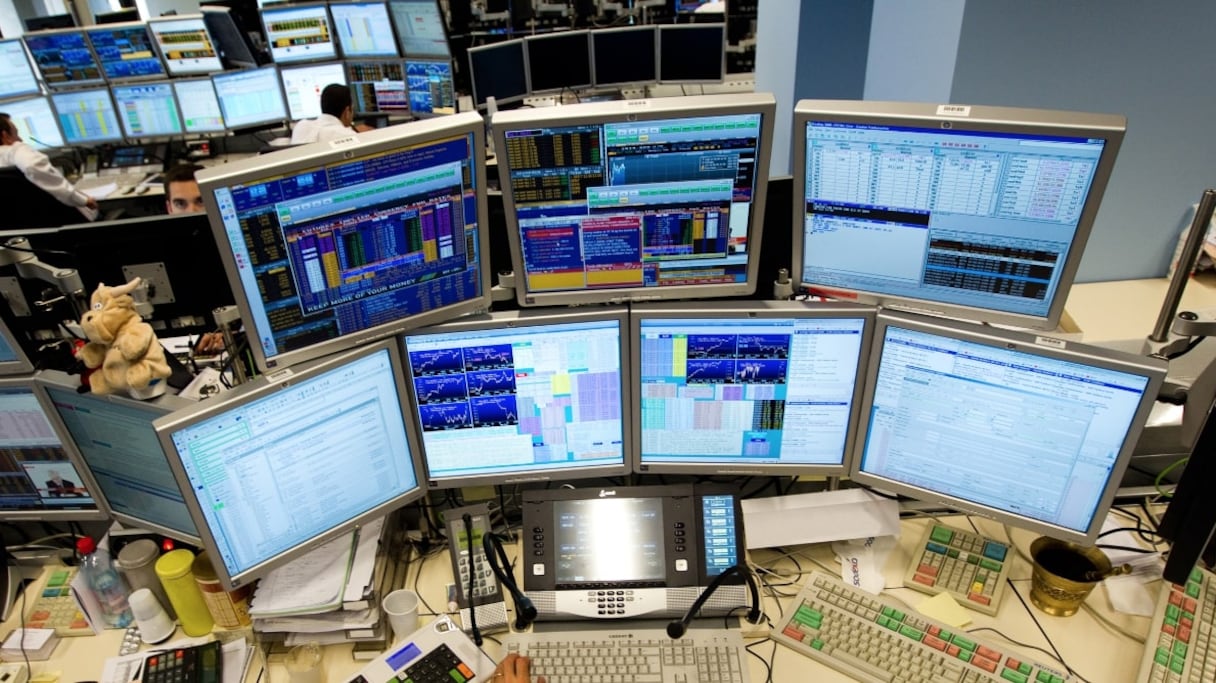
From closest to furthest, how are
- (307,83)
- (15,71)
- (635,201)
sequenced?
(635,201), (15,71), (307,83)

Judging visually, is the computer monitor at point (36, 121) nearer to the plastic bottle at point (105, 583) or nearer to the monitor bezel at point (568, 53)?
the monitor bezel at point (568, 53)

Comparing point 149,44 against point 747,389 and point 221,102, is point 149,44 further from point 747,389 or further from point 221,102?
point 747,389

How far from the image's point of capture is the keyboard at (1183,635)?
1.46 m

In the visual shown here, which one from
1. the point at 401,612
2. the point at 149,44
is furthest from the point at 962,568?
the point at 149,44

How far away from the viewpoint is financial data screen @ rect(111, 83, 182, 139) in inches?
194

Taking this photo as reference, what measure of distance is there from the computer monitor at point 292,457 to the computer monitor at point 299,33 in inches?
163

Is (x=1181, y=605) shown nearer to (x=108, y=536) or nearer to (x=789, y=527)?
(x=789, y=527)

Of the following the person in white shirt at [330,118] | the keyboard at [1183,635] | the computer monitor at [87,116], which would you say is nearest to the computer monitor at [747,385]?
the keyboard at [1183,635]

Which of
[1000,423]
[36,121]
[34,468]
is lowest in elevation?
[34,468]

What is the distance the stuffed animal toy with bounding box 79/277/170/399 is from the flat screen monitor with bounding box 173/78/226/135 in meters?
4.13

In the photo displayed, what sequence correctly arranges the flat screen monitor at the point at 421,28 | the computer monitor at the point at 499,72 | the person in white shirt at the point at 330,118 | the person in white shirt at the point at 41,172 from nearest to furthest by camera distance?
the person in white shirt at the point at 41,172 → the person in white shirt at the point at 330,118 → the computer monitor at the point at 499,72 → the flat screen monitor at the point at 421,28

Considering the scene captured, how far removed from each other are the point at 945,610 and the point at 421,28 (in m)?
4.39

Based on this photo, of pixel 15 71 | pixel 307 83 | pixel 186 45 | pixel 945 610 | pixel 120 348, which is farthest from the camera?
pixel 307 83

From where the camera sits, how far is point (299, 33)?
4.95 m
